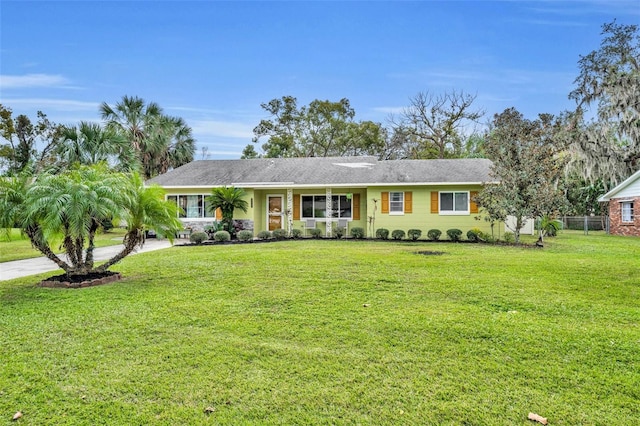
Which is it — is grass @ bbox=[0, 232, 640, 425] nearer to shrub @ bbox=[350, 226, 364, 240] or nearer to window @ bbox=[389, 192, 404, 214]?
shrub @ bbox=[350, 226, 364, 240]

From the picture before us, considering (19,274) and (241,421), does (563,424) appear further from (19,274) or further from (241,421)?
(19,274)

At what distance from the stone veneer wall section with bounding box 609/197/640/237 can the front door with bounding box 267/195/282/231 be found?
18.1 meters

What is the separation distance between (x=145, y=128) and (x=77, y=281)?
17424 mm

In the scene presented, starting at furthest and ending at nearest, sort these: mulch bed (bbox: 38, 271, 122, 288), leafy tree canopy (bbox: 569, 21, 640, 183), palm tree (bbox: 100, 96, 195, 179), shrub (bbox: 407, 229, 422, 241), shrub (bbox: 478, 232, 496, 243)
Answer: palm tree (bbox: 100, 96, 195, 179) < leafy tree canopy (bbox: 569, 21, 640, 183) < shrub (bbox: 407, 229, 422, 241) < shrub (bbox: 478, 232, 496, 243) < mulch bed (bbox: 38, 271, 122, 288)

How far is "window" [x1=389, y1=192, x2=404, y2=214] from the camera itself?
57.5ft

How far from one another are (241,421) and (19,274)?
8.38 metres

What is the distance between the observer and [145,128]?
22500 millimetres

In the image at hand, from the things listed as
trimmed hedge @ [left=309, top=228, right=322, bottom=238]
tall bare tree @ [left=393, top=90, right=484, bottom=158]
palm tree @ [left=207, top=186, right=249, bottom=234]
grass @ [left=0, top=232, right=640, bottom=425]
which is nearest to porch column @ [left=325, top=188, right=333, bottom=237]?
trimmed hedge @ [left=309, top=228, right=322, bottom=238]

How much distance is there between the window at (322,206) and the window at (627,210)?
49.3 ft

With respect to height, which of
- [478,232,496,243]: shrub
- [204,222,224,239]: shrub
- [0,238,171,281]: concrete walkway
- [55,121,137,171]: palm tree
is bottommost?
[0,238,171,281]: concrete walkway

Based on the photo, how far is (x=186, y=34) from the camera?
16.4 metres

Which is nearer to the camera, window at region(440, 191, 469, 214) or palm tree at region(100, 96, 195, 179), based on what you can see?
window at region(440, 191, 469, 214)

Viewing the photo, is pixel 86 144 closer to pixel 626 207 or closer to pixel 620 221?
pixel 626 207

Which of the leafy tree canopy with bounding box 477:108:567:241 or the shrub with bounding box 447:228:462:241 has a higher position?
the leafy tree canopy with bounding box 477:108:567:241
